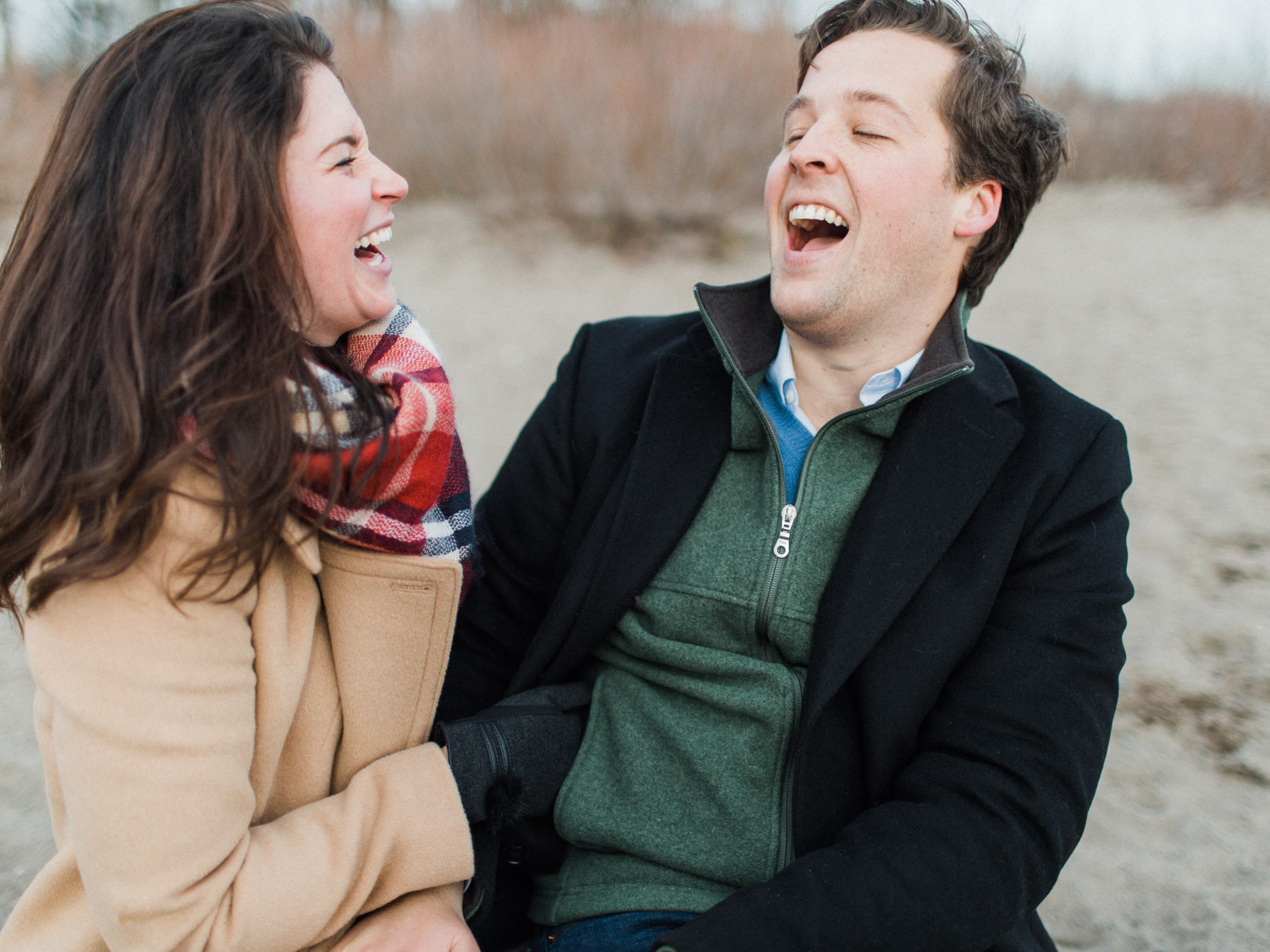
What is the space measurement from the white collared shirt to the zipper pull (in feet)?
0.71

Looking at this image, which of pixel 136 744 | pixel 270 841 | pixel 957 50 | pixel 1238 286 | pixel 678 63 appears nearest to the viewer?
pixel 136 744

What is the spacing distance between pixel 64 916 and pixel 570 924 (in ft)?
2.64

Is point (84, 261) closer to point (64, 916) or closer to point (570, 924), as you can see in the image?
point (64, 916)

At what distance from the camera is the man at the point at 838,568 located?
5.04ft

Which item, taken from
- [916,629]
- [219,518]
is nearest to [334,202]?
[219,518]

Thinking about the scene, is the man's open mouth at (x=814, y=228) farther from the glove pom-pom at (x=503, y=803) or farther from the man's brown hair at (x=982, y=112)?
the glove pom-pom at (x=503, y=803)

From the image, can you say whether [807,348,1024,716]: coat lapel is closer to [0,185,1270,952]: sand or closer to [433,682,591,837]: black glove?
[433,682,591,837]: black glove

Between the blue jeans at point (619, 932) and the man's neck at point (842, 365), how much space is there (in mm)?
958

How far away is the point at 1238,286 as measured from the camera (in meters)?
6.32

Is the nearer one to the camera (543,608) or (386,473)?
(386,473)

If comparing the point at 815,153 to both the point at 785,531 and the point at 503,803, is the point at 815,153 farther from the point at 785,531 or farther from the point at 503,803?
the point at 503,803

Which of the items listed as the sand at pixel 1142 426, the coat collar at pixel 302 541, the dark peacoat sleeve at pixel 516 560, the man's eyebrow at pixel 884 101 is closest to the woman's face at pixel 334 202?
the coat collar at pixel 302 541

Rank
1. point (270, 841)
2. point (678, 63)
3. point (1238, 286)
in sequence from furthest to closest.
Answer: point (678, 63), point (1238, 286), point (270, 841)

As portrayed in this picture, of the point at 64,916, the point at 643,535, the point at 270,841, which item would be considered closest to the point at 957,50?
the point at 643,535
